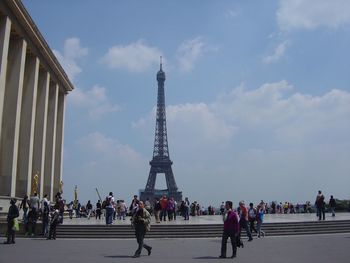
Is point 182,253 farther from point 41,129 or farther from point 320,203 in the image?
point 41,129

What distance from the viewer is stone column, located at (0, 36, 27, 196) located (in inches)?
1403

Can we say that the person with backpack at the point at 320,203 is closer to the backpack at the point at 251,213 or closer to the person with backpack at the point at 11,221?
the backpack at the point at 251,213

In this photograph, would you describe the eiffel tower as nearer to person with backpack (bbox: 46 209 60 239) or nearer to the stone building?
the stone building

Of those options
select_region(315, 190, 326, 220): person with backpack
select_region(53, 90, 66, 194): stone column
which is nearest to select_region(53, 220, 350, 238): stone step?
select_region(315, 190, 326, 220): person with backpack

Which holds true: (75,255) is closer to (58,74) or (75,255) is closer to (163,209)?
(163,209)

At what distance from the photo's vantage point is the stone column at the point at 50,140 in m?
49.3

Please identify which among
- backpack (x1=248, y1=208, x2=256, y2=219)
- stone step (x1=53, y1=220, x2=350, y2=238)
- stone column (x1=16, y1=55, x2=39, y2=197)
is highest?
stone column (x1=16, y1=55, x2=39, y2=197)

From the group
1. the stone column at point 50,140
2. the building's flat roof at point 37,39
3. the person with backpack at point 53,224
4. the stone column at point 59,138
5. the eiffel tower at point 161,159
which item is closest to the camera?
the person with backpack at point 53,224

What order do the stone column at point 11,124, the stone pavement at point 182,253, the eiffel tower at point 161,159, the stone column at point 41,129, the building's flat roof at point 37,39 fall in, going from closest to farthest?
the stone pavement at point 182,253
the stone column at point 11,124
the building's flat roof at point 37,39
the stone column at point 41,129
the eiffel tower at point 161,159

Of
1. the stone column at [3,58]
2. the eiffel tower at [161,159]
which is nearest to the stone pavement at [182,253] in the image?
the stone column at [3,58]

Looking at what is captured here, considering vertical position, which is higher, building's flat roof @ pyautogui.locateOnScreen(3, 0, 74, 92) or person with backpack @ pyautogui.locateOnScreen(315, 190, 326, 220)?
building's flat roof @ pyautogui.locateOnScreen(3, 0, 74, 92)

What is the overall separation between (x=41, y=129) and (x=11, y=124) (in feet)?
30.7

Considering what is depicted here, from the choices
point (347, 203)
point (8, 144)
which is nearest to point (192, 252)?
point (8, 144)

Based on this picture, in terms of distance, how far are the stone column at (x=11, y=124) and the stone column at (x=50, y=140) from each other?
1293 cm
